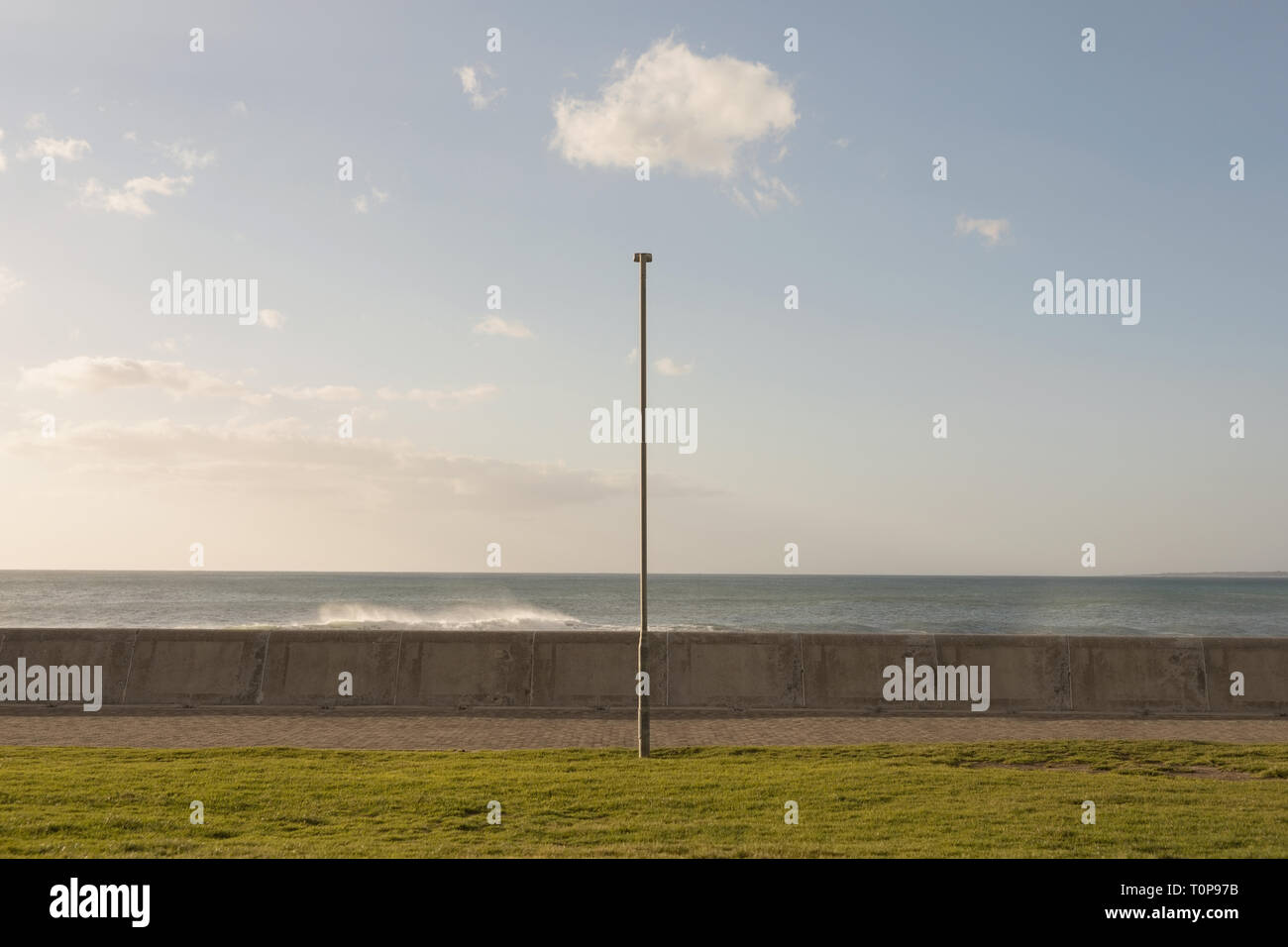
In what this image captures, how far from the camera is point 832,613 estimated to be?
94938mm

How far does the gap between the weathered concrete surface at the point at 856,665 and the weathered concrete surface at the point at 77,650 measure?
12.2 meters

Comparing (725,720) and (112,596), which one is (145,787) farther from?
(112,596)

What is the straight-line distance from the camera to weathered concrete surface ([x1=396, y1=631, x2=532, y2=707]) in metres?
17.3

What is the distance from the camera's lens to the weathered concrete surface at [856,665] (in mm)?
17406

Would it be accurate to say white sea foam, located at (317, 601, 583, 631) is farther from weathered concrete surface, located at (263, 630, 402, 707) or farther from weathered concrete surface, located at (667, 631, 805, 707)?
weathered concrete surface, located at (667, 631, 805, 707)

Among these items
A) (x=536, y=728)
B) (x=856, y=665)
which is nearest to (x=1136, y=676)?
(x=856, y=665)

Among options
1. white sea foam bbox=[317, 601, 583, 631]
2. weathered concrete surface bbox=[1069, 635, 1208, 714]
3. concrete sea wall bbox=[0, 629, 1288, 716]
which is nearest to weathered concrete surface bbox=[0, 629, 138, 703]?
concrete sea wall bbox=[0, 629, 1288, 716]

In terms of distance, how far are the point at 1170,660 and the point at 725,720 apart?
8.11 m

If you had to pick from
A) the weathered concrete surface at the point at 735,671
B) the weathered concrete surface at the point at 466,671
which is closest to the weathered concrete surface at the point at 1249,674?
the weathered concrete surface at the point at 735,671

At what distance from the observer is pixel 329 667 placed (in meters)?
17.6

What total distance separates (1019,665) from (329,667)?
12296 mm

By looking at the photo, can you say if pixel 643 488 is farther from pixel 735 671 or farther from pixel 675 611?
pixel 675 611

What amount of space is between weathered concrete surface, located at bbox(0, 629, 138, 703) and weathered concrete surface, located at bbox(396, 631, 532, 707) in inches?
196

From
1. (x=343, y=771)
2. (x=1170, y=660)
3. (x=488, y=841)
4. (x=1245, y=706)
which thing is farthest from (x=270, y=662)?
(x=1245, y=706)
